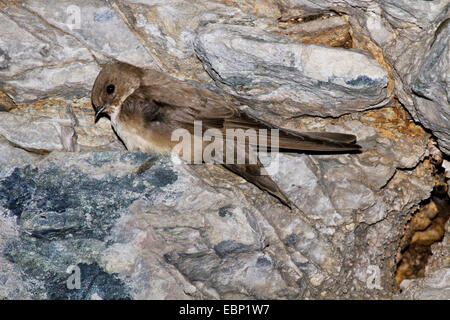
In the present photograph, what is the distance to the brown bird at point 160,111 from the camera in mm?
4895

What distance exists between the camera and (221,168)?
5152 mm

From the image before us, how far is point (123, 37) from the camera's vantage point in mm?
4984

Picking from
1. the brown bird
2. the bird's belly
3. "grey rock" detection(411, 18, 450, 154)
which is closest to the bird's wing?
the brown bird

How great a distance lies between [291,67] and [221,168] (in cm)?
109

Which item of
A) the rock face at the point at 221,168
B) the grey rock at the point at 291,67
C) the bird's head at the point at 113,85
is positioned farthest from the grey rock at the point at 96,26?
the grey rock at the point at 291,67

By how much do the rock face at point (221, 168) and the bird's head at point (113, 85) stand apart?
0.11m

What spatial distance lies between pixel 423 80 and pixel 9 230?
3183 mm

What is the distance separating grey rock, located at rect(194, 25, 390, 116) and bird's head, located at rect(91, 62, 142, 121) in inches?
25.4

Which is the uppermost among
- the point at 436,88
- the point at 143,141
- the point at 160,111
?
the point at 436,88

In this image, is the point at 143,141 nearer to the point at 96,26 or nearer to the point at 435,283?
the point at 96,26

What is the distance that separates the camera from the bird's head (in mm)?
4996

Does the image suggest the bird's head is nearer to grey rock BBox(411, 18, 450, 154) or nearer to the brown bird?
the brown bird

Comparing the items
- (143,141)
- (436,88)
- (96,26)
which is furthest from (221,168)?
(436,88)

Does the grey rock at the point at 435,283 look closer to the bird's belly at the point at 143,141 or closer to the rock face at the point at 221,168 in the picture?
the rock face at the point at 221,168
